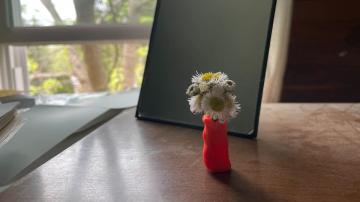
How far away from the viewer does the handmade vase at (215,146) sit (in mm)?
563

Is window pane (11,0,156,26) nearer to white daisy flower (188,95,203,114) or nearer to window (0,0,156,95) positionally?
window (0,0,156,95)

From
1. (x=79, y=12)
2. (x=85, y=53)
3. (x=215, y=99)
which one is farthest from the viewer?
(x=85, y=53)

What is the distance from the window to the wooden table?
0.50 m

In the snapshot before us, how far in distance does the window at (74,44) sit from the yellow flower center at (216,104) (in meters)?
0.78

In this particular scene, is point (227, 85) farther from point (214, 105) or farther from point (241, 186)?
point (241, 186)

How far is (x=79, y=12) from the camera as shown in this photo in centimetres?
122

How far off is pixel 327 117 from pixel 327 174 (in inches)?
13.4

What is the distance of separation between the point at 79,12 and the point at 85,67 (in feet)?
0.74

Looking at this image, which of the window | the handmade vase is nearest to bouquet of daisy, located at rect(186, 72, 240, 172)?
the handmade vase

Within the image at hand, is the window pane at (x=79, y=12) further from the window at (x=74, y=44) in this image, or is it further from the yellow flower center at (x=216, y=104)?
the yellow flower center at (x=216, y=104)

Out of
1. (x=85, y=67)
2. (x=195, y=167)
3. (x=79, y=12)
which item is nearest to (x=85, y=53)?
(x=85, y=67)

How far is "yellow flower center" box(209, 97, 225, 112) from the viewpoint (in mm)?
521

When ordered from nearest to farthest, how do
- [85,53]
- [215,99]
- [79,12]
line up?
[215,99] → [79,12] → [85,53]

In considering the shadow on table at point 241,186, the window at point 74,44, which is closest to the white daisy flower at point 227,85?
the shadow on table at point 241,186
